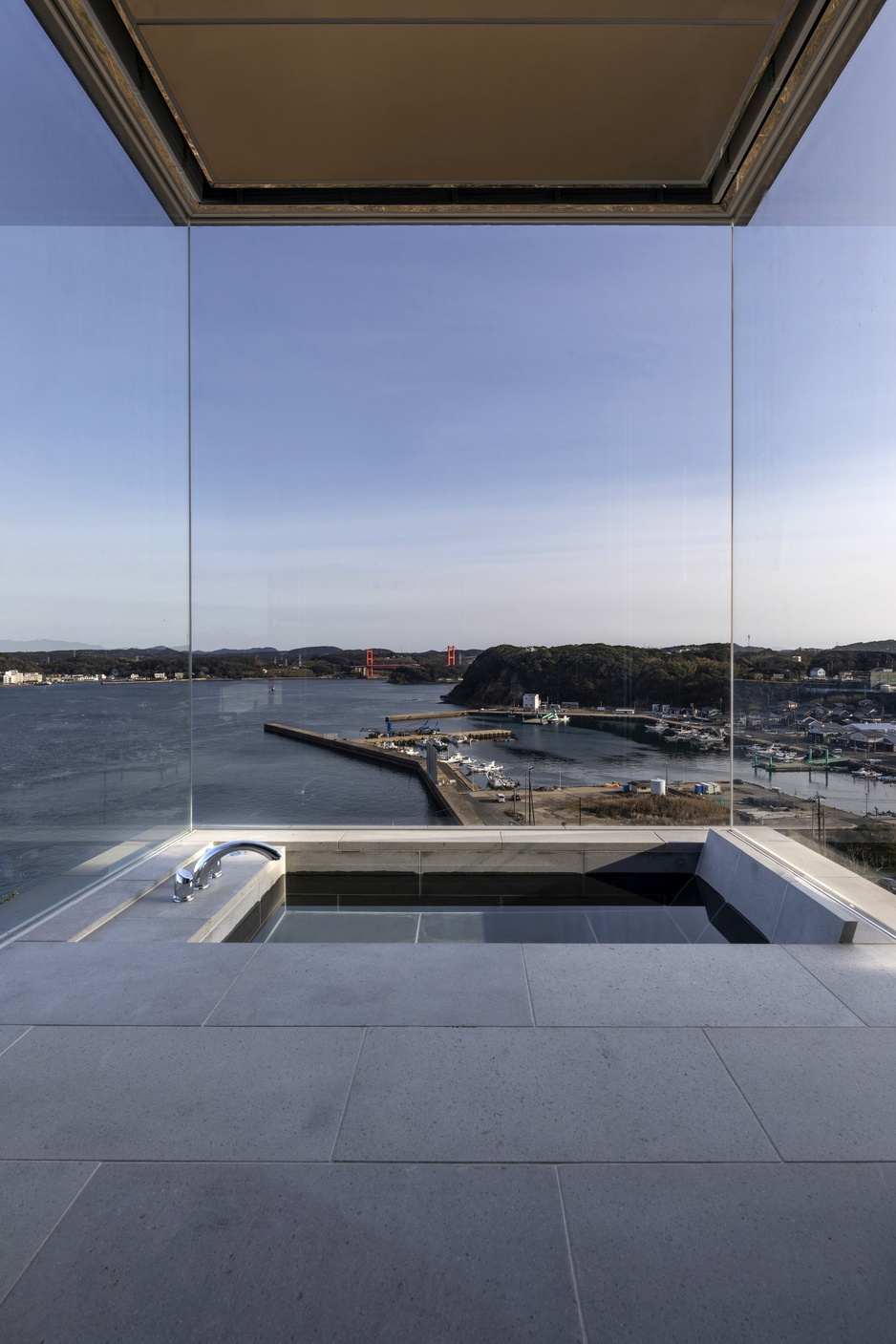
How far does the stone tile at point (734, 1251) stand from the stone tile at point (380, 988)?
0.70 m

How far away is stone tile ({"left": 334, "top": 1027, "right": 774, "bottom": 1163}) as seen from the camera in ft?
5.16

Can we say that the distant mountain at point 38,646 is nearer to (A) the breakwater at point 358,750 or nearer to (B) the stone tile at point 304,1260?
(A) the breakwater at point 358,750

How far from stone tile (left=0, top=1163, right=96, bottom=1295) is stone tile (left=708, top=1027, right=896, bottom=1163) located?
1.37 metres

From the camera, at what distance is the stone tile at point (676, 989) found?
84.6 inches

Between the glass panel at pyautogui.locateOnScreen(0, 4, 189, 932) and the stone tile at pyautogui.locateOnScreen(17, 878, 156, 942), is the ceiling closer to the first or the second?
the glass panel at pyautogui.locateOnScreen(0, 4, 189, 932)

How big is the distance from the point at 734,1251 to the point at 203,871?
8.40 ft

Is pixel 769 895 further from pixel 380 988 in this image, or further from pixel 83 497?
pixel 83 497

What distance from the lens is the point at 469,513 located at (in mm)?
4613

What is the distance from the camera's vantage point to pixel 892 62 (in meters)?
2.83

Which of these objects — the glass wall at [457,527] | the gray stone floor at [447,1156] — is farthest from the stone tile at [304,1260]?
the glass wall at [457,527]

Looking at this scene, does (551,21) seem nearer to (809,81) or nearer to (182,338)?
(809,81)

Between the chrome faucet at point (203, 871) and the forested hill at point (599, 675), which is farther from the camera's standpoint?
the forested hill at point (599, 675)

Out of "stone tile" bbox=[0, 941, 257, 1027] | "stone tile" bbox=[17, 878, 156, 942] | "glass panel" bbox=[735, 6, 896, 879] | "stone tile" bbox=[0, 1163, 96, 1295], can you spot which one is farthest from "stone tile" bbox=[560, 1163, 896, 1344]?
"stone tile" bbox=[17, 878, 156, 942]

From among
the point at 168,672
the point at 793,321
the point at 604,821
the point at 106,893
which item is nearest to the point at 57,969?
the point at 106,893
